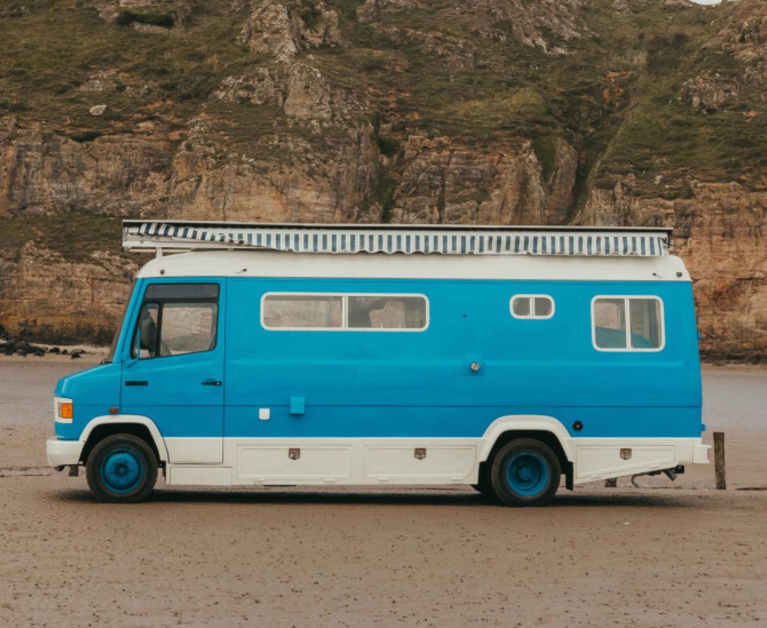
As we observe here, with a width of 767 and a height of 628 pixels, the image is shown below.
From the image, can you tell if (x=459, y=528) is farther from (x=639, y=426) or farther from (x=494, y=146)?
(x=494, y=146)

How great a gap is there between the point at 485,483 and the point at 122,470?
4489mm

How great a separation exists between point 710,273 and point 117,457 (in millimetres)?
67714

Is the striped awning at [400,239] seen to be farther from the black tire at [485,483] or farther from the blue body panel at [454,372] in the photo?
the black tire at [485,483]

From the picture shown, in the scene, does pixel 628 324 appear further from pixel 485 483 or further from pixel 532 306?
pixel 485 483

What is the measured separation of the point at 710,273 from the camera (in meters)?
79.3

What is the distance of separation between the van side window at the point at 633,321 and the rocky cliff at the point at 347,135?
63.2m

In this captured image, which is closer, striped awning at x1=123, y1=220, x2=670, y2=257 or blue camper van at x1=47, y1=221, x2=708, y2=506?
blue camper van at x1=47, y1=221, x2=708, y2=506

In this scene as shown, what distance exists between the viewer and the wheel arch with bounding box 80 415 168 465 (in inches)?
615

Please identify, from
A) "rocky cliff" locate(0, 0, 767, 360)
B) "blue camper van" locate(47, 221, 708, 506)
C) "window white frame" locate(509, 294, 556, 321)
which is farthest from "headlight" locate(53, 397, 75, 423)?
"rocky cliff" locate(0, 0, 767, 360)

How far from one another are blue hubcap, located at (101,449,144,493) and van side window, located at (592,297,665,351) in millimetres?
5770

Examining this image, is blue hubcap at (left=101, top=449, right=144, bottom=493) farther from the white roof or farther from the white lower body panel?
the white roof

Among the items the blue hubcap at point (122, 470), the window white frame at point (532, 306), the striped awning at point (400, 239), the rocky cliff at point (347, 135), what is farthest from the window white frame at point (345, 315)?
the rocky cliff at point (347, 135)

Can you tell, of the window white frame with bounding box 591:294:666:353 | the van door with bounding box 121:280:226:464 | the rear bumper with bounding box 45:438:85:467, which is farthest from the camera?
the window white frame with bounding box 591:294:666:353

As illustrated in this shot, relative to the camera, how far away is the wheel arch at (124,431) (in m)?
15.6
